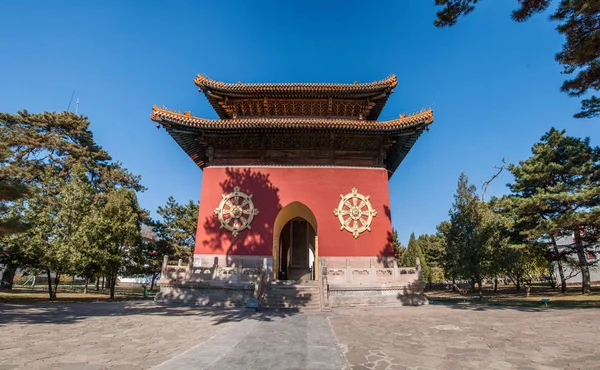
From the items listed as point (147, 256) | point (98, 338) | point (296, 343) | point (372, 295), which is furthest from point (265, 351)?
point (147, 256)

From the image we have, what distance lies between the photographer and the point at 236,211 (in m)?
13.6

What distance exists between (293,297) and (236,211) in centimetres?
490

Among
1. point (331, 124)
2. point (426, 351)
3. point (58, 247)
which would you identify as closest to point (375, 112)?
point (331, 124)

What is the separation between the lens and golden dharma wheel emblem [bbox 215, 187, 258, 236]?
44.2 feet

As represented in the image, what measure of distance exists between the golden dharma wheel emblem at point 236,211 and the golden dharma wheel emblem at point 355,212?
13.3 ft

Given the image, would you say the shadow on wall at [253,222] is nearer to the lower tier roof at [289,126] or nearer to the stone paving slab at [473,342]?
the lower tier roof at [289,126]

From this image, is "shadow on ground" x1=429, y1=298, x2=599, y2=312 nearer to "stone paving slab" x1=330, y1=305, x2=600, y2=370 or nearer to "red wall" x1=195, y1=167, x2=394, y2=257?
"stone paving slab" x1=330, y1=305, x2=600, y2=370

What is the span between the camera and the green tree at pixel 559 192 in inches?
586

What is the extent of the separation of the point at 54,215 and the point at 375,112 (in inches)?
713

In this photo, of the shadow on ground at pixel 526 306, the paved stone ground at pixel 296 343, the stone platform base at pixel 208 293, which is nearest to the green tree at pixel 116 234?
the stone platform base at pixel 208 293

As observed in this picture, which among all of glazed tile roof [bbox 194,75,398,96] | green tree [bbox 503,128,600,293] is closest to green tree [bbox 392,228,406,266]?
green tree [bbox 503,128,600,293]

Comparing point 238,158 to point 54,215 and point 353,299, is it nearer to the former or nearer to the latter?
point 353,299

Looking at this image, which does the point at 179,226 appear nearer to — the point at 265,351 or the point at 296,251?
Result: the point at 296,251

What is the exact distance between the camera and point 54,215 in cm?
1431
